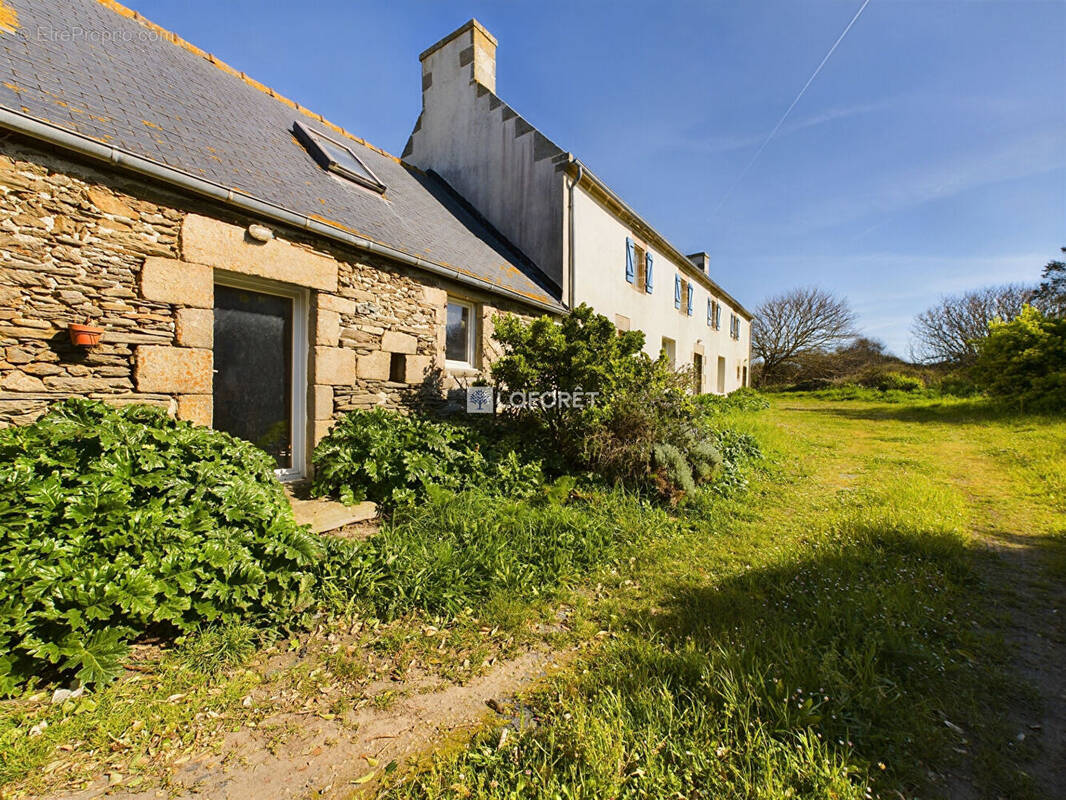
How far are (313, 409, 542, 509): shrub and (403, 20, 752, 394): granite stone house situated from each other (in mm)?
4115

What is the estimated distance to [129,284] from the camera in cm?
362

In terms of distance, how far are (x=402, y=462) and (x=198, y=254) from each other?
2.53 metres

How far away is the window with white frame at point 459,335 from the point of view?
6656mm

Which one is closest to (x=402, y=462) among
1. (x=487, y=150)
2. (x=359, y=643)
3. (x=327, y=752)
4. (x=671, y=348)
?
(x=359, y=643)

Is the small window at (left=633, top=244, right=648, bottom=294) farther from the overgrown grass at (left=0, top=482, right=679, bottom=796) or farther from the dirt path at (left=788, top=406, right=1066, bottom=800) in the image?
the overgrown grass at (left=0, top=482, right=679, bottom=796)

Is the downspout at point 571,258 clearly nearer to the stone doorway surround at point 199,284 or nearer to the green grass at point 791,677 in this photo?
the stone doorway surround at point 199,284

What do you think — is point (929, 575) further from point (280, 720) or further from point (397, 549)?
point (280, 720)

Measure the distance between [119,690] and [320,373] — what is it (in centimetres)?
315

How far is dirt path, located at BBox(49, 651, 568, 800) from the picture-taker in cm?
172

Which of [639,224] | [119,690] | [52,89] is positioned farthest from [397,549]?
[639,224]

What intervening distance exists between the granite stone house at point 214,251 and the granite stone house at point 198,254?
0.05 ft

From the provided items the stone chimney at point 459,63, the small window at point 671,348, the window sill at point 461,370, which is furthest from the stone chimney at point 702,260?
the window sill at point 461,370

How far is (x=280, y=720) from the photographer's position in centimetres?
207

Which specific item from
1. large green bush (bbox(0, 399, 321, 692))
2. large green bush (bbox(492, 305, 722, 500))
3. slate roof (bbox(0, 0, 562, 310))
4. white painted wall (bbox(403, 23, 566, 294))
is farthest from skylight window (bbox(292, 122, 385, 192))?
large green bush (bbox(0, 399, 321, 692))
